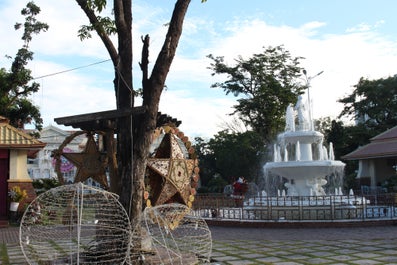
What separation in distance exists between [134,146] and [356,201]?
8733 mm

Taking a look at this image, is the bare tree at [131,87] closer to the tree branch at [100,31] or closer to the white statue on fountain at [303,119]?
the tree branch at [100,31]

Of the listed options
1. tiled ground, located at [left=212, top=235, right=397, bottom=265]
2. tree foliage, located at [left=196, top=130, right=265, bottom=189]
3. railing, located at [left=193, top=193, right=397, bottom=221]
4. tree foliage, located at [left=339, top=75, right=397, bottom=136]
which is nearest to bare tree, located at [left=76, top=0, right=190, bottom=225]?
tiled ground, located at [left=212, top=235, right=397, bottom=265]

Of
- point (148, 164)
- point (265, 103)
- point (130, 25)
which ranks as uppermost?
point (265, 103)

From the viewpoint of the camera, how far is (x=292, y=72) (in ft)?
101

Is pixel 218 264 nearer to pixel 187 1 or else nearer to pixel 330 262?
pixel 330 262

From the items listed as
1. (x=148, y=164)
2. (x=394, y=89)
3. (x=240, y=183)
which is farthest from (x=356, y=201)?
(x=394, y=89)

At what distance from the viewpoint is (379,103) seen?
35719mm

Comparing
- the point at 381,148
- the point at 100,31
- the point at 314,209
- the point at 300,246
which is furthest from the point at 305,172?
the point at 381,148

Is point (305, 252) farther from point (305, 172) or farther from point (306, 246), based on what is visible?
point (305, 172)

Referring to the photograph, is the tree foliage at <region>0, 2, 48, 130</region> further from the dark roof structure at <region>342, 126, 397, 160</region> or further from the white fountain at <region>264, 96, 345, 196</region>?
the dark roof structure at <region>342, 126, 397, 160</region>

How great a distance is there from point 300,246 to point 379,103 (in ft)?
97.7

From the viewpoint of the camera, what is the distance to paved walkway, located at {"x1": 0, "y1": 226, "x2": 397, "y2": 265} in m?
7.65

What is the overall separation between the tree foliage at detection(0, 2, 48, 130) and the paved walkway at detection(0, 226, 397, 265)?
967 cm

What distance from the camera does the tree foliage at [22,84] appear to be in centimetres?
2044
